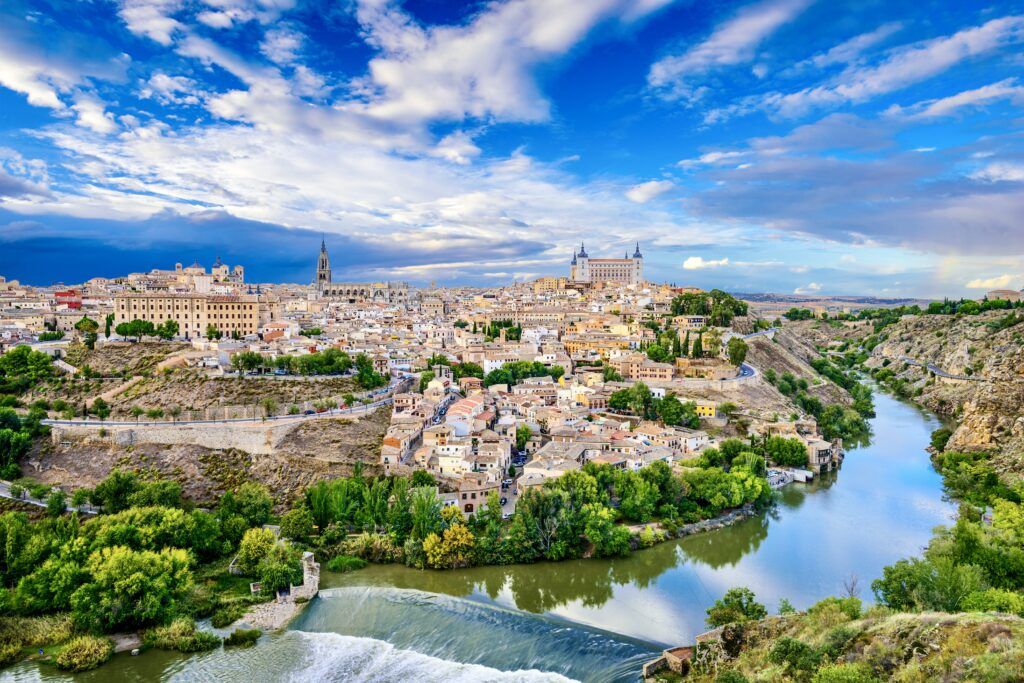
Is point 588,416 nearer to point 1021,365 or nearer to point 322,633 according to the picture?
point 322,633

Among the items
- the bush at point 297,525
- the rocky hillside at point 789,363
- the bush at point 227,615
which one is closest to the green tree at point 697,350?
the rocky hillside at point 789,363

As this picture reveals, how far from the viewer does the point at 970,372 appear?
33750 millimetres

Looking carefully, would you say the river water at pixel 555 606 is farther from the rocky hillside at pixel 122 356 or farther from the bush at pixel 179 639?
the rocky hillside at pixel 122 356

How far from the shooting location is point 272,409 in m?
20.6

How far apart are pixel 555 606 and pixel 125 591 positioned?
772cm

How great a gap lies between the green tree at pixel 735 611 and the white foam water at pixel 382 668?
9.28 ft

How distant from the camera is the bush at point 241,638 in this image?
35.6 feet

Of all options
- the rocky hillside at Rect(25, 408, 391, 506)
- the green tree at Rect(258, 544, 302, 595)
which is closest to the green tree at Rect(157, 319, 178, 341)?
the rocky hillside at Rect(25, 408, 391, 506)

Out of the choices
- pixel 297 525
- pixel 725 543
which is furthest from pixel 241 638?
pixel 725 543

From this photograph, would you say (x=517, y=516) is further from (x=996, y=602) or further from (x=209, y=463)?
(x=209, y=463)

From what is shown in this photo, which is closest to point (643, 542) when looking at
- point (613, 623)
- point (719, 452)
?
point (613, 623)

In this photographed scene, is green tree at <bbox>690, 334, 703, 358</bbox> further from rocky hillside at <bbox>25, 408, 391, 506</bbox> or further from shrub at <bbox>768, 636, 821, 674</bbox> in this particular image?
shrub at <bbox>768, 636, 821, 674</bbox>

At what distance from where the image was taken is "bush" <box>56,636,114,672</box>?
33.2ft

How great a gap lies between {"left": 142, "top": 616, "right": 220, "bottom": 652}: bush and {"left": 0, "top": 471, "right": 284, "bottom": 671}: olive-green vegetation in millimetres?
16
